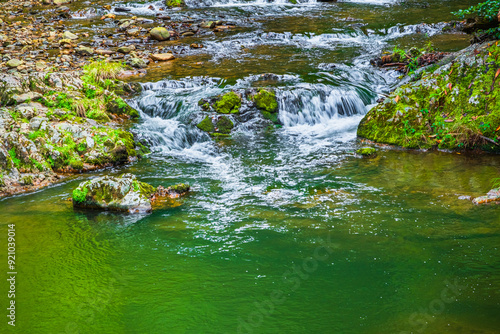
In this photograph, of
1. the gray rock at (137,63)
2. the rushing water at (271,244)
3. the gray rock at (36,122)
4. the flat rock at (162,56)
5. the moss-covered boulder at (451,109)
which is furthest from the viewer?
the flat rock at (162,56)

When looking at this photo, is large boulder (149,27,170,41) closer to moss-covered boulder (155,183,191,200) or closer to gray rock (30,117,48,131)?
gray rock (30,117,48,131)

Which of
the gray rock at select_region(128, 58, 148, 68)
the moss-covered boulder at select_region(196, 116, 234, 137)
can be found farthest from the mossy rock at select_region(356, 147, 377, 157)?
the gray rock at select_region(128, 58, 148, 68)

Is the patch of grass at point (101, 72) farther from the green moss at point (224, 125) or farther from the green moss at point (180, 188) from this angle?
the green moss at point (180, 188)

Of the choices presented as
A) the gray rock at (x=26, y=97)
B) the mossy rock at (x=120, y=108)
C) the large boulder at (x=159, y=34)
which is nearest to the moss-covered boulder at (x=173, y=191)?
the mossy rock at (x=120, y=108)

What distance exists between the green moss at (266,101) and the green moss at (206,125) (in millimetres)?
1526

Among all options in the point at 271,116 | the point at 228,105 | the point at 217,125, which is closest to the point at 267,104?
the point at 271,116

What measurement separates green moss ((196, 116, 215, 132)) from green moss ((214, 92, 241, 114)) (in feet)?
1.97

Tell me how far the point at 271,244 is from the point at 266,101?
22.8 ft

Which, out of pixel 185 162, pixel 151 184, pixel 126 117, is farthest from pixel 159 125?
pixel 151 184

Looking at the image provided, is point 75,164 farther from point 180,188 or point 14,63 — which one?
point 14,63

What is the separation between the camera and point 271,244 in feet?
17.9

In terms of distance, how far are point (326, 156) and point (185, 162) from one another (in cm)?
321

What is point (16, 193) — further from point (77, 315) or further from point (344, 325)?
→ point (344, 325)

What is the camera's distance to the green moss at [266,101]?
38.4ft
